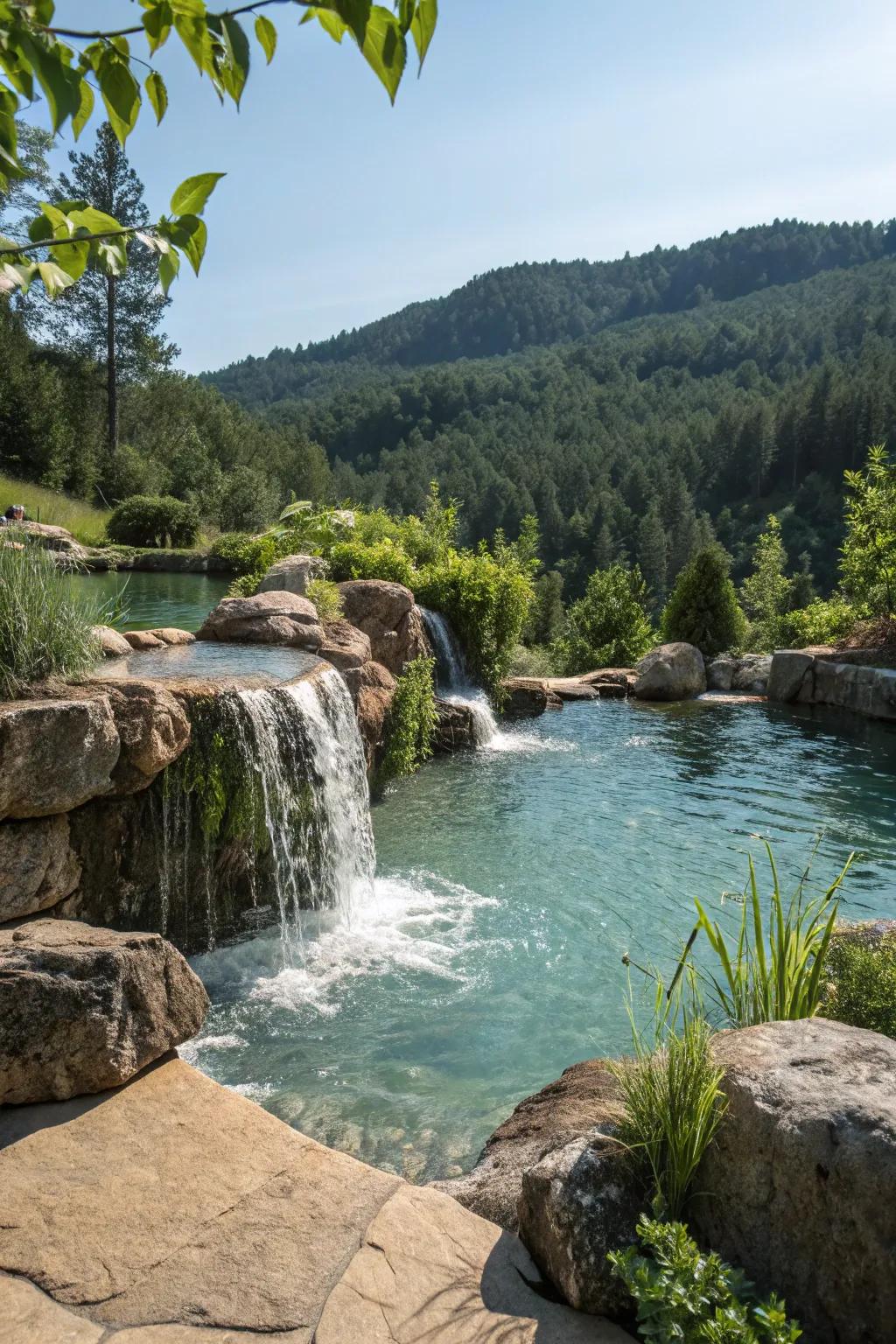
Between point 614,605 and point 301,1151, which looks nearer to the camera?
point 301,1151

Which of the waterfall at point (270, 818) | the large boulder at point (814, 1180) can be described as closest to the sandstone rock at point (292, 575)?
the waterfall at point (270, 818)

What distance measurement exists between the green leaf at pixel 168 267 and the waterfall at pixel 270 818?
463 cm

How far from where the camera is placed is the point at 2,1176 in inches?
105

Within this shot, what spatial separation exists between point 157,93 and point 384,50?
420mm

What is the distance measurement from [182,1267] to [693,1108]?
1472 millimetres

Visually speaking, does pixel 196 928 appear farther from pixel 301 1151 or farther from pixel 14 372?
pixel 14 372

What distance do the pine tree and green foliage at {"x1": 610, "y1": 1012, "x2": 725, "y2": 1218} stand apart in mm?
34718

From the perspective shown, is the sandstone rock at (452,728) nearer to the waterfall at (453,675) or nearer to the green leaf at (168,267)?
the waterfall at (453,675)

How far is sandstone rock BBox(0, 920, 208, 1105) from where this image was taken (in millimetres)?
2971

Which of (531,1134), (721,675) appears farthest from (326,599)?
(721,675)

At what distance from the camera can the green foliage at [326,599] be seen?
1004cm

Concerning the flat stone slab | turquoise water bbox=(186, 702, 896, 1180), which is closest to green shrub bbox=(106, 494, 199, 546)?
turquoise water bbox=(186, 702, 896, 1180)

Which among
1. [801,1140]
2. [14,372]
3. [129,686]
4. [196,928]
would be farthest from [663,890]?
[14,372]

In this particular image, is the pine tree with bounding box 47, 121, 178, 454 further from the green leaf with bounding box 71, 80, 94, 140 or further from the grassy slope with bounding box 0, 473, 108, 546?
the green leaf with bounding box 71, 80, 94, 140
